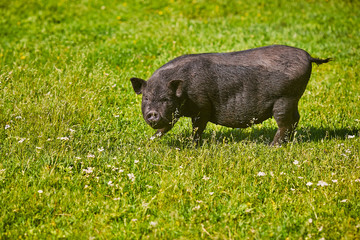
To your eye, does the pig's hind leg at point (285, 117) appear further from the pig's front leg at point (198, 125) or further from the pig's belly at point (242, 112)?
the pig's front leg at point (198, 125)

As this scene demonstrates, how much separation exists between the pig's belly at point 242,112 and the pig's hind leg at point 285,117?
12 centimetres

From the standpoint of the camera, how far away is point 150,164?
5312 millimetres

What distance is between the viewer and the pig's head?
19.3ft

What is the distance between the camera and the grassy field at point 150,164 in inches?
168

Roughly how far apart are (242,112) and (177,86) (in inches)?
40.1

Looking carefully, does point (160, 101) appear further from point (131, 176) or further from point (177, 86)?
point (131, 176)

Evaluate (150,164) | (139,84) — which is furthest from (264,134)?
(150,164)

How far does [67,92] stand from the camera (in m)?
7.70

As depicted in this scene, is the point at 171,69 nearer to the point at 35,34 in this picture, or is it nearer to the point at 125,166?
the point at 125,166

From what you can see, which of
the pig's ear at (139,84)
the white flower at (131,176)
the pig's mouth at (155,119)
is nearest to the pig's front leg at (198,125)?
the pig's mouth at (155,119)

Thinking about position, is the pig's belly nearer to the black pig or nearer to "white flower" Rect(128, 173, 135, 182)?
the black pig

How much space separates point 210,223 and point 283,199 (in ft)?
2.89

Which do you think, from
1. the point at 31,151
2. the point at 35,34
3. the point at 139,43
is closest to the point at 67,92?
the point at 31,151

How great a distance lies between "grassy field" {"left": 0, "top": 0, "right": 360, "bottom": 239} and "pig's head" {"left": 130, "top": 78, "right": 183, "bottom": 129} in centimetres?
35
